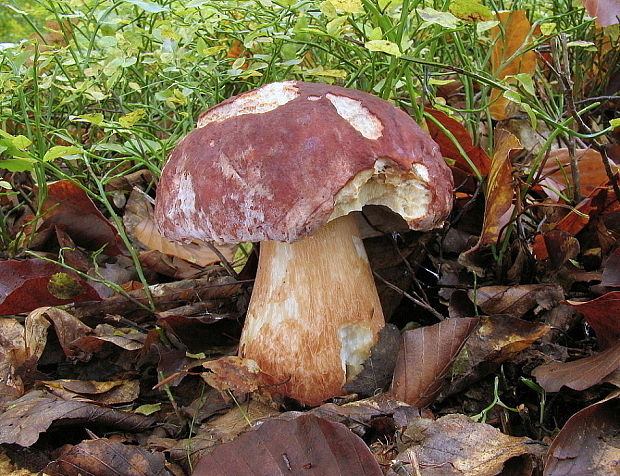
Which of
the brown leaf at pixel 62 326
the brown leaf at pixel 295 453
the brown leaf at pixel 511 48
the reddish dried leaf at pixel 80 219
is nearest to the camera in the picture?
the brown leaf at pixel 295 453

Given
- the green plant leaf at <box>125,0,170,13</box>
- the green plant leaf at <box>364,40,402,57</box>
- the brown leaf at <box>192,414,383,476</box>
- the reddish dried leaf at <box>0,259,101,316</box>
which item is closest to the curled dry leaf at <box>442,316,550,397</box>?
the brown leaf at <box>192,414,383,476</box>

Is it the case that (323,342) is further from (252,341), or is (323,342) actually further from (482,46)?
(482,46)

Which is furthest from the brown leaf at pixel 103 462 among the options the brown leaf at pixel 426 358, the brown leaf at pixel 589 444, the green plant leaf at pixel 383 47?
the green plant leaf at pixel 383 47

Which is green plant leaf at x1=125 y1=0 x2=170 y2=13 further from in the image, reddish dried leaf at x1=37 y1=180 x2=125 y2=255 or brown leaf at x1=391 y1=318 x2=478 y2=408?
brown leaf at x1=391 y1=318 x2=478 y2=408

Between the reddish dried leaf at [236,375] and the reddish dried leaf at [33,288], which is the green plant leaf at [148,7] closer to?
the reddish dried leaf at [33,288]

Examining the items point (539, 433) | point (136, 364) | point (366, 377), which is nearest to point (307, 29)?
point (366, 377)

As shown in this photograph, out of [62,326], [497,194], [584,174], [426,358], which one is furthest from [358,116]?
[62,326]
